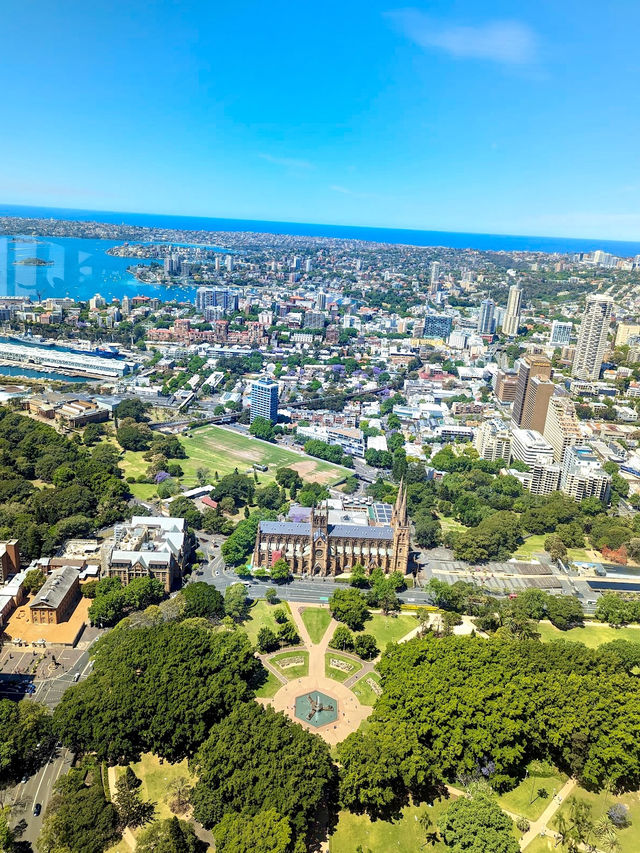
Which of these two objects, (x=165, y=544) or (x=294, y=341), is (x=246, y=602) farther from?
(x=294, y=341)

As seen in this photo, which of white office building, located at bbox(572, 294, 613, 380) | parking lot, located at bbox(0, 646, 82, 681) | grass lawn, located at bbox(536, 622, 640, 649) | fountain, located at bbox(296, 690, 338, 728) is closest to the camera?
fountain, located at bbox(296, 690, 338, 728)

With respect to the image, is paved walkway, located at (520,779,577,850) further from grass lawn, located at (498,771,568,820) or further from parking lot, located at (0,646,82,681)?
parking lot, located at (0,646,82,681)

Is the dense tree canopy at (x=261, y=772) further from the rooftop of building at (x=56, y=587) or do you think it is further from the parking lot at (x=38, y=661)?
the rooftop of building at (x=56, y=587)

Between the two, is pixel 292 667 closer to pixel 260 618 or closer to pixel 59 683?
pixel 260 618

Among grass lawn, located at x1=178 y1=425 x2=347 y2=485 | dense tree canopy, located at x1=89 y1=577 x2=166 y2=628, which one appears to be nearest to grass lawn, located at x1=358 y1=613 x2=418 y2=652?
dense tree canopy, located at x1=89 y1=577 x2=166 y2=628

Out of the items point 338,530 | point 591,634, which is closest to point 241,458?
point 338,530

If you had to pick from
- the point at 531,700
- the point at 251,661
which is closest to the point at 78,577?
the point at 251,661

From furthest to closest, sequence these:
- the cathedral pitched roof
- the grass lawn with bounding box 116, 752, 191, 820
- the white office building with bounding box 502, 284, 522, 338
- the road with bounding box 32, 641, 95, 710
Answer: the white office building with bounding box 502, 284, 522, 338 → the cathedral pitched roof → the road with bounding box 32, 641, 95, 710 → the grass lawn with bounding box 116, 752, 191, 820
